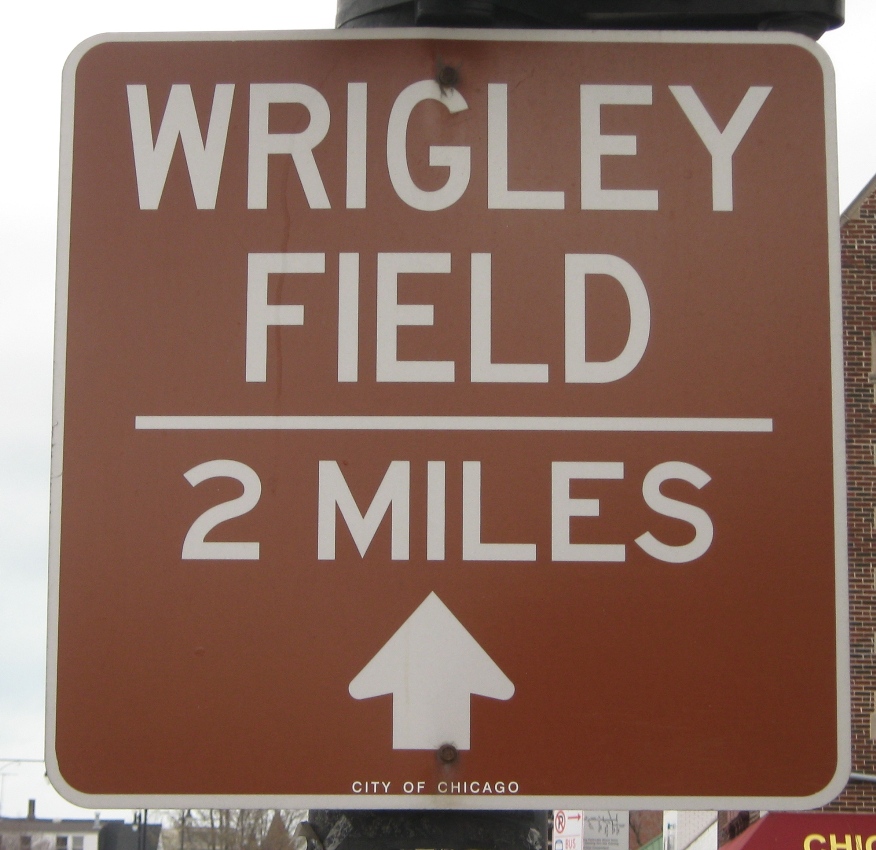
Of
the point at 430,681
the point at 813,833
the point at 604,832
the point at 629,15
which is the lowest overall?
the point at 604,832

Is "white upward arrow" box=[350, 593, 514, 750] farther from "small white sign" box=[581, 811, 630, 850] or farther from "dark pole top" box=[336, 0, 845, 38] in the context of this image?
"small white sign" box=[581, 811, 630, 850]

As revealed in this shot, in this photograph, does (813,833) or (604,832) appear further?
(604,832)

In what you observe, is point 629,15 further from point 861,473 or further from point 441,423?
point 861,473

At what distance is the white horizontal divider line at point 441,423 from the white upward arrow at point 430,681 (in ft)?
0.85

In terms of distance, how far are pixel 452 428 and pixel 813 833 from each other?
1910 centimetres

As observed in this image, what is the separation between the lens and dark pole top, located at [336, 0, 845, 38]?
2098 mm

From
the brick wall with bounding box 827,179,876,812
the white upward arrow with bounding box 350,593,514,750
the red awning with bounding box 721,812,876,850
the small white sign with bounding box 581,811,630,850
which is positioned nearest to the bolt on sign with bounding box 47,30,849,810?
the white upward arrow with bounding box 350,593,514,750

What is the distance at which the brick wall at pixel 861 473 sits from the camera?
19.8 meters

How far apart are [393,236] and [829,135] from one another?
2.12 ft

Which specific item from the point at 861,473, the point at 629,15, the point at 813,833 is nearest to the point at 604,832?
the point at 813,833

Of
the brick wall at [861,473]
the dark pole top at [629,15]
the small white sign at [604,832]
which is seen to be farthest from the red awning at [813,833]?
the dark pole top at [629,15]

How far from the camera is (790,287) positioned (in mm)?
1969

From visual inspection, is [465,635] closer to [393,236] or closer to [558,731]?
[558,731]

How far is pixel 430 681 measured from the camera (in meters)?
1.84
